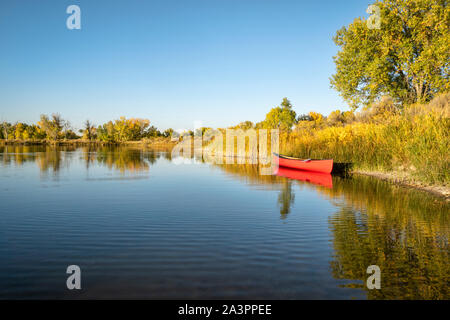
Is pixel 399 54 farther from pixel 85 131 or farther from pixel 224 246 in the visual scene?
pixel 85 131

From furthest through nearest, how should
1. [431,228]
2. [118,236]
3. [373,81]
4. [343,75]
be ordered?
[343,75] < [373,81] < [431,228] < [118,236]

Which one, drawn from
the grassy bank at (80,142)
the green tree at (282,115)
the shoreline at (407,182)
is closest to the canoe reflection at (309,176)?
the shoreline at (407,182)

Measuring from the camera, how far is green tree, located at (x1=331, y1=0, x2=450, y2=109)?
2228cm

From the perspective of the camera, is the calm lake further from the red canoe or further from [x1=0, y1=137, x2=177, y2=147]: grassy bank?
A: [x1=0, y1=137, x2=177, y2=147]: grassy bank

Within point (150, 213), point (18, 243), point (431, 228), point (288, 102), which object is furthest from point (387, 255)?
point (288, 102)

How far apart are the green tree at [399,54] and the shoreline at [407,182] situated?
35.1 feet

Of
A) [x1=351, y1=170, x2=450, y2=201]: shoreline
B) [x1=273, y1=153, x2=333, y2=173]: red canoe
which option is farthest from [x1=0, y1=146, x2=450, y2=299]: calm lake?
[x1=273, y1=153, x2=333, y2=173]: red canoe

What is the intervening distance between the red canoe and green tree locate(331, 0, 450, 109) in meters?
10.6

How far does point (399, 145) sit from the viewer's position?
47.2 ft

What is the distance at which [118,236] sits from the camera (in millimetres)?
6242

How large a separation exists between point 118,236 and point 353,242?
4.68 m

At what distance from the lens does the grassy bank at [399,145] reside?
12.0 metres

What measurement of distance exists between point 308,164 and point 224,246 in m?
13.5
